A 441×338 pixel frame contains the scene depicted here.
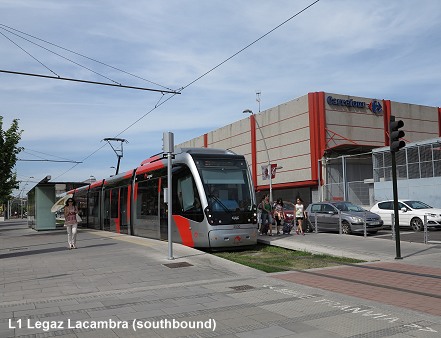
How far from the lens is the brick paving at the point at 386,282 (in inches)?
280

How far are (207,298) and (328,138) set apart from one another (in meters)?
30.5

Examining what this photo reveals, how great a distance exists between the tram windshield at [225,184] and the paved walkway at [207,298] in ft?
5.89

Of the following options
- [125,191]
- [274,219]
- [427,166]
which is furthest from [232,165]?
[427,166]

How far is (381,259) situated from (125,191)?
12.0 meters

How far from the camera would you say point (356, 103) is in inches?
1485

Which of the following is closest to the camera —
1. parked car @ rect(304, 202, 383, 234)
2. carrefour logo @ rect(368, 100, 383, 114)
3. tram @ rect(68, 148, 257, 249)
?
tram @ rect(68, 148, 257, 249)

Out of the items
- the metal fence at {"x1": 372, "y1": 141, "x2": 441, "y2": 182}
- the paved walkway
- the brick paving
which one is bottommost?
the brick paving

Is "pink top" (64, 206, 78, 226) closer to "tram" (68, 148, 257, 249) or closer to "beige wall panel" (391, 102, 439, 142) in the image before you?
"tram" (68, 148, 257, 249)

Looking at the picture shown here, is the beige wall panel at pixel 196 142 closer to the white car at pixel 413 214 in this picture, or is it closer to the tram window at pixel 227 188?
the white car at pixel 413 214

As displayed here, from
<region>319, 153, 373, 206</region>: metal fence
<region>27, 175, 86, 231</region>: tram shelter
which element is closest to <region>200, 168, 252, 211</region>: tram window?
<region>27, 175, 86, 231</region>: tram shelter

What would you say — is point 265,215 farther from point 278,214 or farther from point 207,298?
point 207,298

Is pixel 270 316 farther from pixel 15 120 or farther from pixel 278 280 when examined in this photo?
pixel 15 120

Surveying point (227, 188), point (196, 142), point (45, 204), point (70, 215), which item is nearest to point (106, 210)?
point (45, 204)

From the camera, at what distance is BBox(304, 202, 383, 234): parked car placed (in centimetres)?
1834
